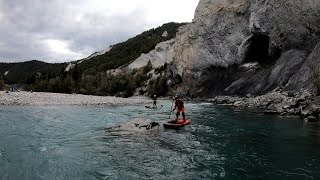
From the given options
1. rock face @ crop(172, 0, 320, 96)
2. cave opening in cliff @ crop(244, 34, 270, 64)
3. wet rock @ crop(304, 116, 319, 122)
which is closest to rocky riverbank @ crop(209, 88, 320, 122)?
wet rock @ crop(304, 116, 319, 122)

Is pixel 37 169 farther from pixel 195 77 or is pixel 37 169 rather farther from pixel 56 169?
pixel 195 77

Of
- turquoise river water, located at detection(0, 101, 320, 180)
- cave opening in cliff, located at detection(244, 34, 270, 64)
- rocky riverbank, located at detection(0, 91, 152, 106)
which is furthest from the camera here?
cave opening in cliff, located at detection(244, 34, 270, 64)

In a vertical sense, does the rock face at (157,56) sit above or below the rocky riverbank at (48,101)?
above

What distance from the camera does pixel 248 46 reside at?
67.1 m

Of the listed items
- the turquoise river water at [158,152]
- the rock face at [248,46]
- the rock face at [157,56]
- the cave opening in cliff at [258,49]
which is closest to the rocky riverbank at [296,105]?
the rock face at [248,46]

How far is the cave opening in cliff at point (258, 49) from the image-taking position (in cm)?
6323

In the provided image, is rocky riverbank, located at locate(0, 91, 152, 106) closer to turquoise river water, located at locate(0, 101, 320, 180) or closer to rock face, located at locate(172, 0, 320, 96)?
rock face, located at locate(172, 0, 320, 96)

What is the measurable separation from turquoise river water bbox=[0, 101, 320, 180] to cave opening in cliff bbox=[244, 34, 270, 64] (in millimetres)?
39509

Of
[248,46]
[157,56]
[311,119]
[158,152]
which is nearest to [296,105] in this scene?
[311,119]

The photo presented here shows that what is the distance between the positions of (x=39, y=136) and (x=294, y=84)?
33.9 metres

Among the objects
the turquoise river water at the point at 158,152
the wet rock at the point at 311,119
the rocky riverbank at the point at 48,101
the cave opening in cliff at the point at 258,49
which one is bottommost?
the turquoise river water at the point at 158,152

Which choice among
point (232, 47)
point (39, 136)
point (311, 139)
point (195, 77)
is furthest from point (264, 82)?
point (39, 136)

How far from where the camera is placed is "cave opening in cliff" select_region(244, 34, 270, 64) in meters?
63.2

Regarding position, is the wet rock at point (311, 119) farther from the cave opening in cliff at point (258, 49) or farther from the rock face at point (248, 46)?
the cave opening in cliff at point (258, 49)
